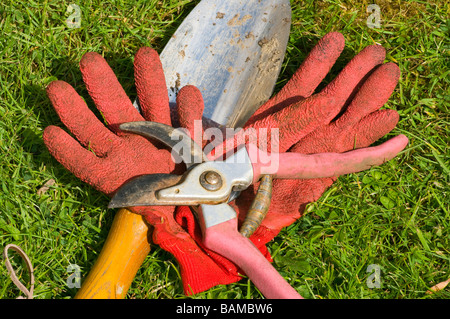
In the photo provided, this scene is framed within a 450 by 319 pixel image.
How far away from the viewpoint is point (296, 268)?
5.46 feet

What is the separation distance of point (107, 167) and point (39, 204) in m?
0.41

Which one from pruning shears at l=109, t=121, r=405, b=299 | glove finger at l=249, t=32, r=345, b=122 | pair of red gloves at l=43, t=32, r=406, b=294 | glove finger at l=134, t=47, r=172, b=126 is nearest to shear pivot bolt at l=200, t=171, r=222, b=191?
pruning shears at l=109, t=121, r=405, b=299

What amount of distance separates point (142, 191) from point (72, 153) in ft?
0.96

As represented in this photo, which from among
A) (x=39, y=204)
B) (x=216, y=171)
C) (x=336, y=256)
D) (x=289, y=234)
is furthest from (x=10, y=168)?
(x=336, y=256)

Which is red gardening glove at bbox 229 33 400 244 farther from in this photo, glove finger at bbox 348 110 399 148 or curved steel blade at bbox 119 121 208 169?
→ curved steel blade at bbox 119 121 208 169

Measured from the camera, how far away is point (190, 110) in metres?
1.64

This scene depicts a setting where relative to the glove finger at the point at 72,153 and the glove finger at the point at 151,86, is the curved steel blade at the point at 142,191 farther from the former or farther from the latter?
the glove finger at the point at 151,86

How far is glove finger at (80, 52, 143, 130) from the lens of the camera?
161 centimetres

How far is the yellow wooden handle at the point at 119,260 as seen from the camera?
1.46 meters

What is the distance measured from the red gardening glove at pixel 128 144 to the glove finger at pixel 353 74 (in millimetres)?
487

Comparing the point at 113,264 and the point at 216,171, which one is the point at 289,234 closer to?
the point at 216,171

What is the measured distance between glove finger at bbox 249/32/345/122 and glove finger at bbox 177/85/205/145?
1.01ft

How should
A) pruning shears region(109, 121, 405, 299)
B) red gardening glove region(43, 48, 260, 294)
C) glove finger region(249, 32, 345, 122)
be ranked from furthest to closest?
glove finger region(249, 32, 345, 122)
red gardening glove region(43, 48, 260, 294)
pruning shears region(109, 121, 405, 299)

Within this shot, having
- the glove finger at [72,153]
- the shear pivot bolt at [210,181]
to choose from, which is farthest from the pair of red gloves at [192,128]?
the shear pivot bolt at [210,181]
